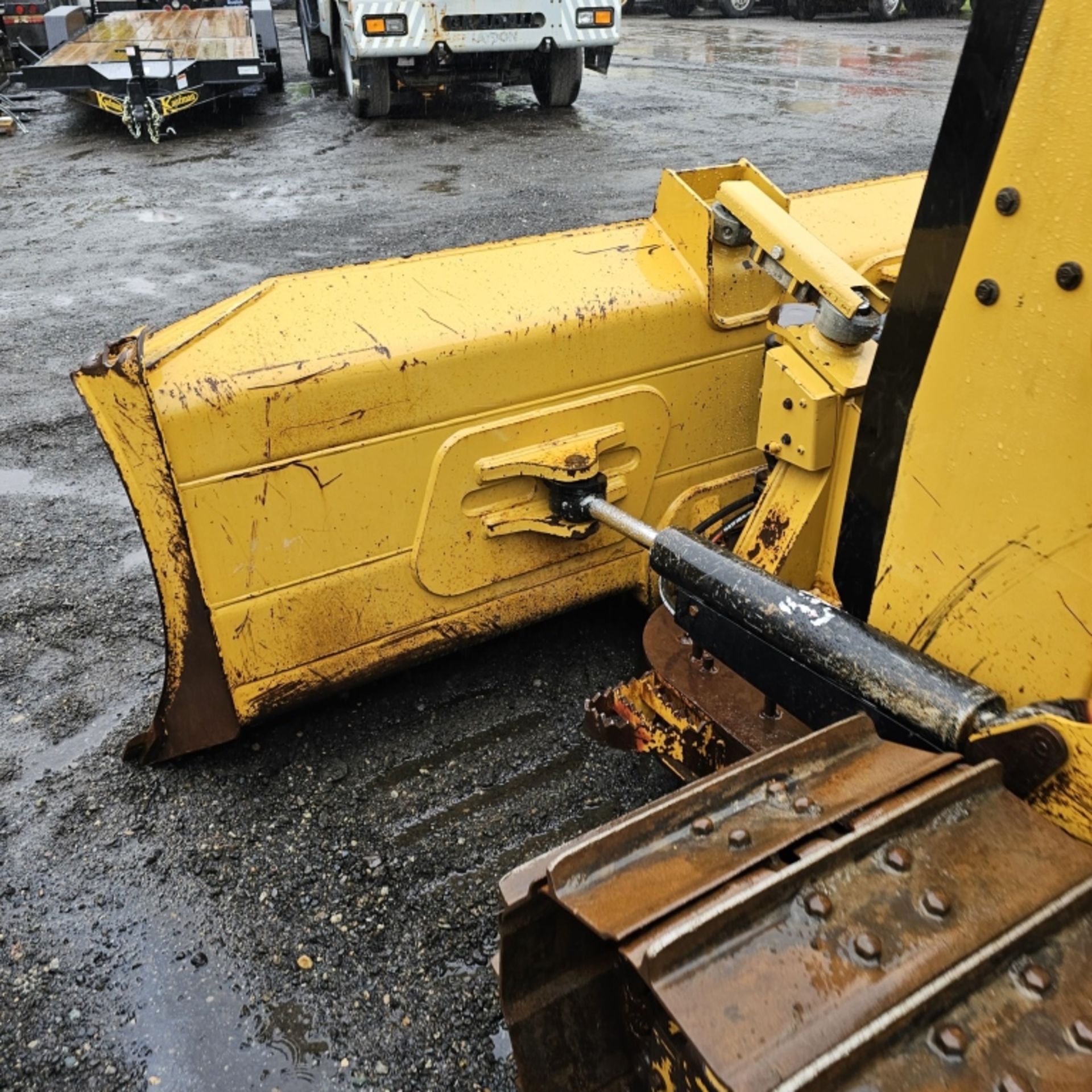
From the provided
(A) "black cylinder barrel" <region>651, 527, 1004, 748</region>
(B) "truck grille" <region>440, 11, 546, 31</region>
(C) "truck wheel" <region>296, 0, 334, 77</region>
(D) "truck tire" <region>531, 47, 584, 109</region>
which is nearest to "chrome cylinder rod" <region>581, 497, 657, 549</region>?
(A) "black cylinder barrel" <region>651, 527, 1004, 748</region>

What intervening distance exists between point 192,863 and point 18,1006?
1.41ft

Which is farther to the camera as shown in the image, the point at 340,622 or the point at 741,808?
the point at 340,622

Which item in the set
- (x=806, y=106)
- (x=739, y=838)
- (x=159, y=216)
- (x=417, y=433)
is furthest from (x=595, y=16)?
(x=739, y=838)

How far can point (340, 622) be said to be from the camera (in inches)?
90.5

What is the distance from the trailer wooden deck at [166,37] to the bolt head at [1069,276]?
35.5 feet

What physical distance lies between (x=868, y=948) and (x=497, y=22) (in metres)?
10.3

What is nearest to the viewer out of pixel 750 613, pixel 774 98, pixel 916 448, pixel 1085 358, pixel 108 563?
pixel 1085 358

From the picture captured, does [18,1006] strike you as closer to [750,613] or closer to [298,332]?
[298,332]

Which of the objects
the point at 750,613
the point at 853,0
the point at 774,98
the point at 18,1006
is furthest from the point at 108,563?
the point at 853,0

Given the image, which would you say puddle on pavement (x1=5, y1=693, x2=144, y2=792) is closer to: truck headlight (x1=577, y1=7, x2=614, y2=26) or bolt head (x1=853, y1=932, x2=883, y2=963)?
bolt head (x1=853, y1=932, x2=883, y2=963)

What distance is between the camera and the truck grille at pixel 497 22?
948 cm

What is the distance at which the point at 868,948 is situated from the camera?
3.08ft

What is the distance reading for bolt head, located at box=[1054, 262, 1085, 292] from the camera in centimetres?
108

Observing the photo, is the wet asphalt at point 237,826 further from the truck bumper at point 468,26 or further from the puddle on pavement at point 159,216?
the truck bumper at point 468,26
